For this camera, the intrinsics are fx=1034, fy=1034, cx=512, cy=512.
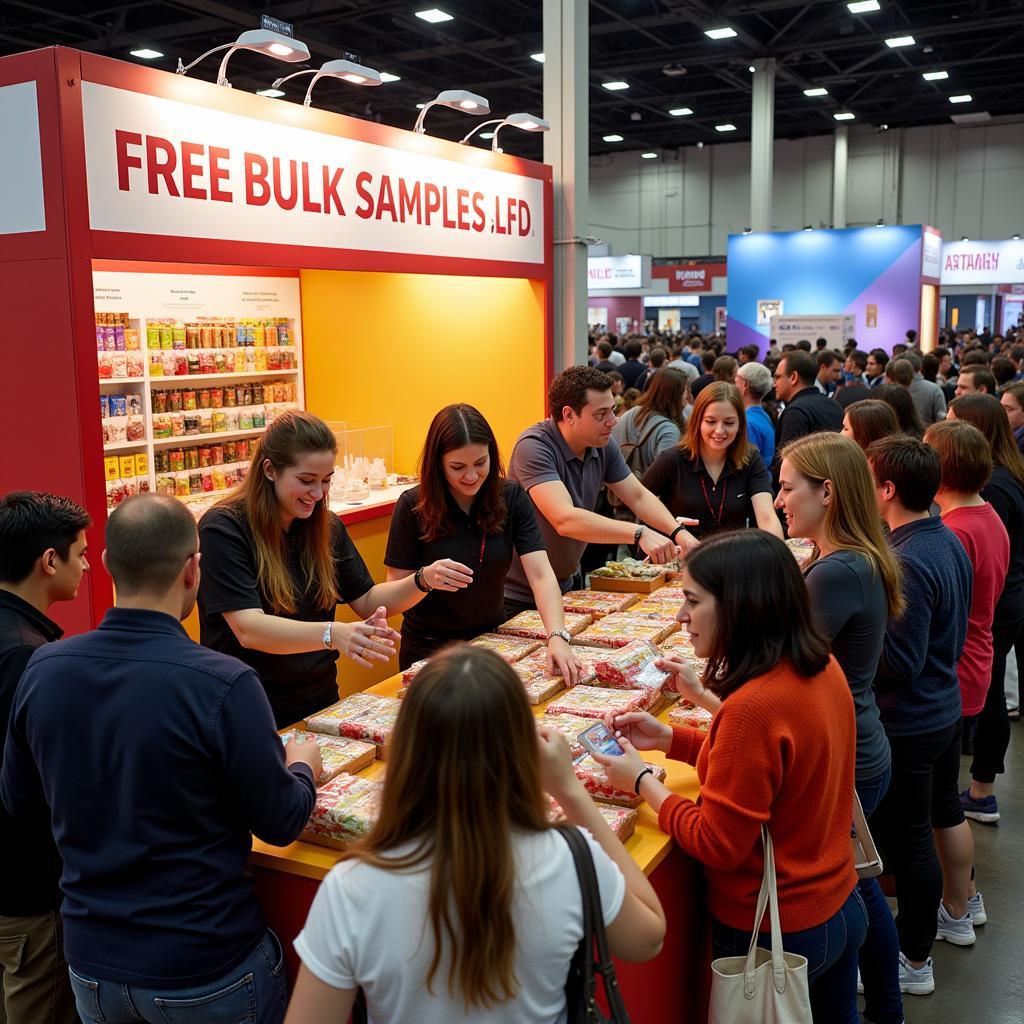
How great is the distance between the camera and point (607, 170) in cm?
2720

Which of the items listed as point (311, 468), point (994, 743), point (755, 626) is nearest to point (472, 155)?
point (311, 468)

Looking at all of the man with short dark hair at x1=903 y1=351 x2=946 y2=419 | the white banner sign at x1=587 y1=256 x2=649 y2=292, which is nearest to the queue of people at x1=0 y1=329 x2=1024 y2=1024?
the man with short dark hair at x1=903 y1=351 x2=946 y2=419

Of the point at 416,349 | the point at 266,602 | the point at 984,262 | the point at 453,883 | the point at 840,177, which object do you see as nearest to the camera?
the point at 453,883

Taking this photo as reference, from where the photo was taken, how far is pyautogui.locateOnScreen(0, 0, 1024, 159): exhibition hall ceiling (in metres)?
13.0

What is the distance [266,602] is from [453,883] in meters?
1.63

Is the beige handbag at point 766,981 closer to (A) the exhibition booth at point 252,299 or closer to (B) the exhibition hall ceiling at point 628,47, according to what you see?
(A) the exhibition booth at point 252,299

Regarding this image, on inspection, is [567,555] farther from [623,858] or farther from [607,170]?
[607,170]

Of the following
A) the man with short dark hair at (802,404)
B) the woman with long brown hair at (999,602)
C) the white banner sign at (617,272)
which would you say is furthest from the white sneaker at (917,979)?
the white banner sign at (617,272)

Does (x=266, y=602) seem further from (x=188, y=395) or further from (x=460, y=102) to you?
(x=460, y=102)

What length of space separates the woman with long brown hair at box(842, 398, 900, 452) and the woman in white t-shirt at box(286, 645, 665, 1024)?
315 centimetres

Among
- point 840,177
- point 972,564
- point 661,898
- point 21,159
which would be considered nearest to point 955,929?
point 972,564

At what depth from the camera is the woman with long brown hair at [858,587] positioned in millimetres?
2463

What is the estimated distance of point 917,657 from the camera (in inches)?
114

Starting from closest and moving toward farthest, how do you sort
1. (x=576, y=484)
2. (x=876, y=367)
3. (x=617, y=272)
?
(x=576, y=484)
(x=876, y=367)
(x=617, y=272)
